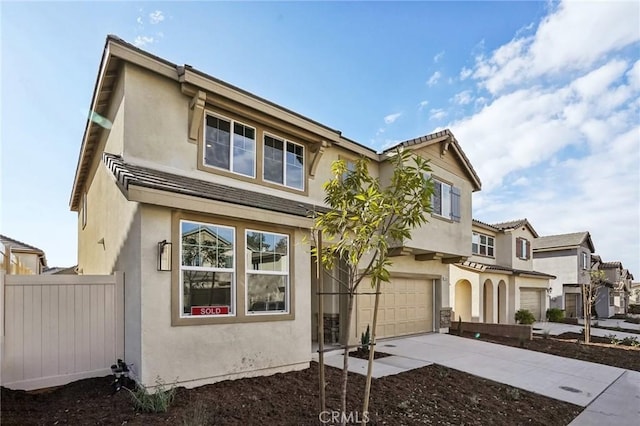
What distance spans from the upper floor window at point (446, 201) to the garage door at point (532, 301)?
42.8ft

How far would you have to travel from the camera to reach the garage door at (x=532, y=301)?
24.1m

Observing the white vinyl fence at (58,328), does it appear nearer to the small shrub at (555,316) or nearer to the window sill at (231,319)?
the window sill at (231,319)

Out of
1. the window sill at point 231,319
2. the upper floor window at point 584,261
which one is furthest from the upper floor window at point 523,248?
the window sill at point 231,319

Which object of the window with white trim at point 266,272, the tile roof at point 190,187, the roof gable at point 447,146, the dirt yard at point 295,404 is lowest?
the dirt yard at point 295,404

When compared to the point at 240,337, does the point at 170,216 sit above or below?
above

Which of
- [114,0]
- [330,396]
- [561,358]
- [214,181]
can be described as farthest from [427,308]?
[114,0]

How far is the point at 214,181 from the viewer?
802cm

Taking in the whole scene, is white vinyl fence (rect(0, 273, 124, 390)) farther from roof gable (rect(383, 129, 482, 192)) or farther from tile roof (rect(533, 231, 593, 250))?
tile roof (rect(533, 231, 593, 250))

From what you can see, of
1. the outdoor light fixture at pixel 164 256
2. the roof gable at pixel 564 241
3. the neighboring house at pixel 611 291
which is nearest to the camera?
the outdoor light fixture at pixel 164 256

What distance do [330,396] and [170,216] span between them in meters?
4.13

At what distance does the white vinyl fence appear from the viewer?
6.03 meters

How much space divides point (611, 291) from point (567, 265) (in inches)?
412

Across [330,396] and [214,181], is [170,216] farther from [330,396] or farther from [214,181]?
[330,396]

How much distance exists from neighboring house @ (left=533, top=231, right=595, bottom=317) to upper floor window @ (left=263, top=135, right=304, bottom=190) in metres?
28.5
